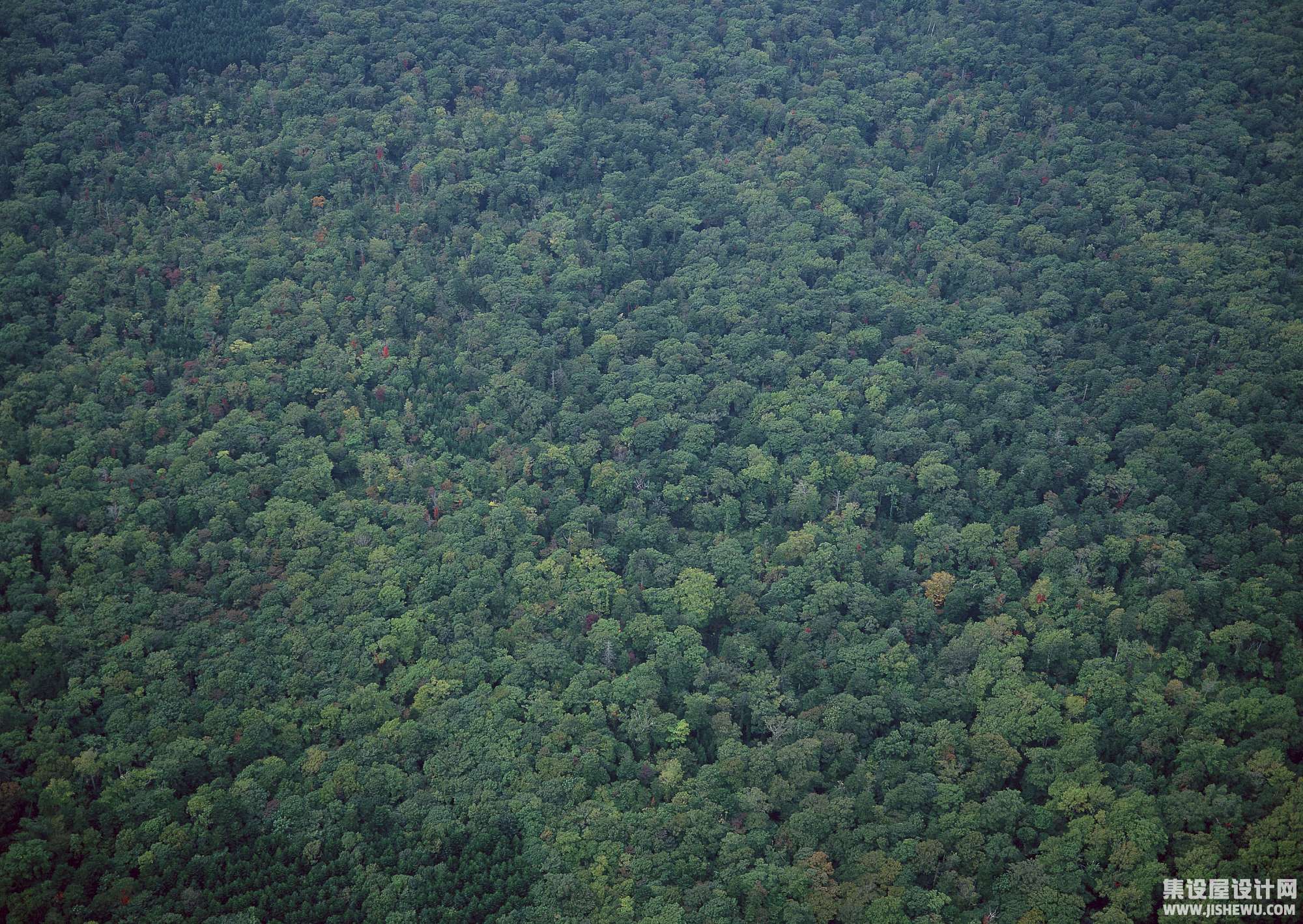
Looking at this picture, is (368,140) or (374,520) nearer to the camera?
(374,520)

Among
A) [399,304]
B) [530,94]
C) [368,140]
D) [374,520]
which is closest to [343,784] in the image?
[374,520]

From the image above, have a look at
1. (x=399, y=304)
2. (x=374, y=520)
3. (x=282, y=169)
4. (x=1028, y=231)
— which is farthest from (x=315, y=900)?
(x=1028, y=231)

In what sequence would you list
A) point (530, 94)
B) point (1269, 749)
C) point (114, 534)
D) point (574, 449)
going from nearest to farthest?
point (1269, 749), point (114, 534), point (574, 449), point (530, 94)

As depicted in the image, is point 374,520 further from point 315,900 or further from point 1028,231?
point 1028,231

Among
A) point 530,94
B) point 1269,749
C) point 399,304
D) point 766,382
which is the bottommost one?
point 1269,749

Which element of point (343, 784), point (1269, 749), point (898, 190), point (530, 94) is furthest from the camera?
point (530, 94)

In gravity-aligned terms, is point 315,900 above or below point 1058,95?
below

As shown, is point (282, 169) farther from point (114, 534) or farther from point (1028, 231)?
point (1028, 231)
